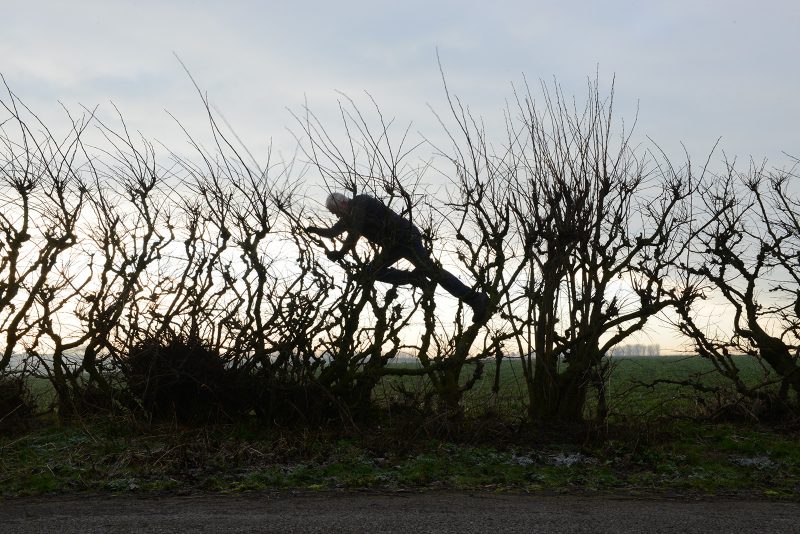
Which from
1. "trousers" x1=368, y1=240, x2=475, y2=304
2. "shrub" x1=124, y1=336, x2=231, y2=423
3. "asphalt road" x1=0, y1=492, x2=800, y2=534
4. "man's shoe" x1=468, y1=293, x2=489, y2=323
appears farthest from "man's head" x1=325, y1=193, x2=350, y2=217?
"asphalt road" x1=0, y1=492, x2=800, y2=534

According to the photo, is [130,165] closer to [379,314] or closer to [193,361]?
[193,361]

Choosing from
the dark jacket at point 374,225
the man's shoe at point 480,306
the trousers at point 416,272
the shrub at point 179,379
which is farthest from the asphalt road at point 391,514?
the dark jacket at point 374,225

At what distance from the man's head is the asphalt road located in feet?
11.5

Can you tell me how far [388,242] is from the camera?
9438 millimetres

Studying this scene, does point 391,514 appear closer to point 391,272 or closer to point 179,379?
point 391,272

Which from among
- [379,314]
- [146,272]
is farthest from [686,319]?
[146,272]

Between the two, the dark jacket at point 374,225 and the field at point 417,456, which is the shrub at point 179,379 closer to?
the field at point 417,456

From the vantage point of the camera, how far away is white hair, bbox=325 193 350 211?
30.8ft

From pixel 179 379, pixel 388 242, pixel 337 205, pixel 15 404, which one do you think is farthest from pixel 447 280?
pixel 15 404

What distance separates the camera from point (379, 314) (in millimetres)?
9609

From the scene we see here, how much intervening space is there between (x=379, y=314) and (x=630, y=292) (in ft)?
10.1

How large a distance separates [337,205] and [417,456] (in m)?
3.02

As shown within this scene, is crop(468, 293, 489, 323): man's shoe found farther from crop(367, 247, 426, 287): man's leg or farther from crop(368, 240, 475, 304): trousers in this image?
crop(367, 247, 426, 287): man's leg

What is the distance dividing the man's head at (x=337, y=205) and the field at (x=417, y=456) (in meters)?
2.22
